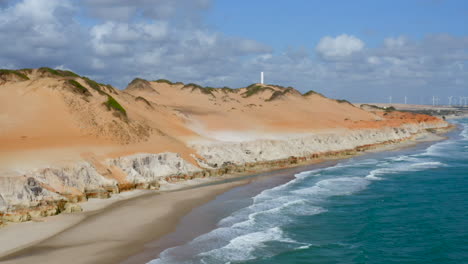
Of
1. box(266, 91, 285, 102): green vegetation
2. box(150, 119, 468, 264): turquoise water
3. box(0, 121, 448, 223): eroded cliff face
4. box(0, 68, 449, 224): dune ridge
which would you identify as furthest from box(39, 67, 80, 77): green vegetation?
box(266, 91, 285, 102): green vegetation

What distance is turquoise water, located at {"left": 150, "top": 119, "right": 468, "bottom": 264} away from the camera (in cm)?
2147

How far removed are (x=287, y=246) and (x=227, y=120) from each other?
57.5 m

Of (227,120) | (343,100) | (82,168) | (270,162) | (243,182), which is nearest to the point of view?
(82,168)

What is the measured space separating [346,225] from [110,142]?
84.5 ft

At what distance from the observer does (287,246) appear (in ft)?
74.8

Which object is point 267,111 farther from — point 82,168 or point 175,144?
point 82,168

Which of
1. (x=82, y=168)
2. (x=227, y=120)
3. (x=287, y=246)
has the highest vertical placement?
(x=227, y=120)

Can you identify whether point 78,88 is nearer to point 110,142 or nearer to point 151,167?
point 110,142

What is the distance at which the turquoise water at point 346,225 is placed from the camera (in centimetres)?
2147

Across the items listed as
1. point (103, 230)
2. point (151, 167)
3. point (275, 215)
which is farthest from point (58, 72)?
point (275, 215)

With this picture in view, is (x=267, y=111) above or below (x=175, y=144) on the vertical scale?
above

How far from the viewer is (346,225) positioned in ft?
88.2

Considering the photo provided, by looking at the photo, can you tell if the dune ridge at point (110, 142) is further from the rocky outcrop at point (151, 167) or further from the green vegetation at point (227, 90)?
the green vegetation at point (227, 90)

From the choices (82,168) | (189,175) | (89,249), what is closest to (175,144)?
(189,175)
